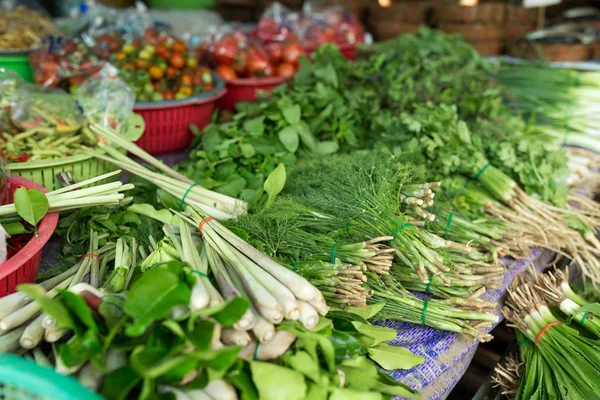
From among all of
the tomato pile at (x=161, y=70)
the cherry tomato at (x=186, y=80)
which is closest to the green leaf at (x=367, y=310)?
the tomato pile at (x=161, y=70)

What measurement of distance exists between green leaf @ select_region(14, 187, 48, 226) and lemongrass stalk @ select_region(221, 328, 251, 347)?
0.74 m

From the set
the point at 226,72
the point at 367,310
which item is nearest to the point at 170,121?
the point at 226,72

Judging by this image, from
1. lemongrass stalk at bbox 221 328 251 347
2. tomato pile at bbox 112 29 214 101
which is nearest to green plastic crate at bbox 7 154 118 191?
tomato pile at bbox 112 29 214 101

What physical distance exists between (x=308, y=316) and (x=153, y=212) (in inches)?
35.5

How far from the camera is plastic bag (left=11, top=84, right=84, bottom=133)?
2.26 meters

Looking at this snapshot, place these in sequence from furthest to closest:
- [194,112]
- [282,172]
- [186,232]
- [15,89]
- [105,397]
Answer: [194,112]
[15,89]
[282,172]
[186,232]
[105,397]

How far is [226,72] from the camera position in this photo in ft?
10.7

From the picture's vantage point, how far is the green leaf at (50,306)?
1.07 metres

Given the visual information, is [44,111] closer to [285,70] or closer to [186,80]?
[186,80]

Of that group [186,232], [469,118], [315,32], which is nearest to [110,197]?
[186,232]

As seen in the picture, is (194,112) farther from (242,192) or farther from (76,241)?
(76,241)

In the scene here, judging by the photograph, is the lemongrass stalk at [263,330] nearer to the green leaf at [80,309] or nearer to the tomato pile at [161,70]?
the green leaf at [80,309]

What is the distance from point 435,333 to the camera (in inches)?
66.6

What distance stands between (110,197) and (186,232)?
300mm
